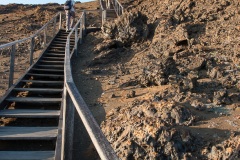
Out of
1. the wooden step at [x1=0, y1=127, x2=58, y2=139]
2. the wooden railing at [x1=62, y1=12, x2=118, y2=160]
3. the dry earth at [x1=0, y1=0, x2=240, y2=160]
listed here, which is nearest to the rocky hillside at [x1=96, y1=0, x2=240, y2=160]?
the dry earth at [x1=0, y1=0, x2=240, y2=160]

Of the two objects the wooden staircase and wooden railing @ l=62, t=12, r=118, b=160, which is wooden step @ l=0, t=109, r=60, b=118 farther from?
wooden railing @ l=62, t=12, r=118, b=160

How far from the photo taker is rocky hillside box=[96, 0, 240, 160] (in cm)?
368

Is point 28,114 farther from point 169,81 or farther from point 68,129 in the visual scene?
point 169,81

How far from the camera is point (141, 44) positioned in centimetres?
1023

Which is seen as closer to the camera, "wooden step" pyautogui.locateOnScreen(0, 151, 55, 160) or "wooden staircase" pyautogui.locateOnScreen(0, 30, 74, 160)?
"wooden step" pyautogui.locateOnScreen(0, 151, 55, 160)

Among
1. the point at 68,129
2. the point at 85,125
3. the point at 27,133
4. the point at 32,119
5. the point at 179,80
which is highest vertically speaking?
the point at 85,125

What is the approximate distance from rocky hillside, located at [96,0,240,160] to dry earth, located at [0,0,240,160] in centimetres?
1

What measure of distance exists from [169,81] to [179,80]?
0.23 m

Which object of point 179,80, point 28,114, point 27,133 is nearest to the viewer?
point 27,133

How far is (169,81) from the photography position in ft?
19.9

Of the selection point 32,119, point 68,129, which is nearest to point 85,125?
point 68,129

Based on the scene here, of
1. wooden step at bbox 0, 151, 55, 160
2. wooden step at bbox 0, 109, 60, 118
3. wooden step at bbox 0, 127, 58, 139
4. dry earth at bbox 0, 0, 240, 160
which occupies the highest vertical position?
dry earth at bbox 0, 0, 240, 160

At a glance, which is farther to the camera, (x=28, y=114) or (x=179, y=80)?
(x=179, y=80)

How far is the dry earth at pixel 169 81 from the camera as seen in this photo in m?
3.70
